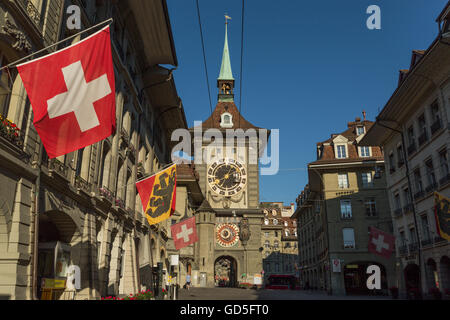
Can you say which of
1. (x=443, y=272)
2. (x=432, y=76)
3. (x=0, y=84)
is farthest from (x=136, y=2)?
(x=443, y=272)

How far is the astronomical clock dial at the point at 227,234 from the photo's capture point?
5509 centimetres

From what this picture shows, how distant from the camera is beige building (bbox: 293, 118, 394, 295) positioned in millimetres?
38562

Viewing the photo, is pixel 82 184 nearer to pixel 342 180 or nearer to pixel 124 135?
pixel 124 135

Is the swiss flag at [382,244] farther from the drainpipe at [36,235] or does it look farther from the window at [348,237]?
the window at [348,237]

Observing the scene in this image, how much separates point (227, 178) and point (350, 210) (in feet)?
72.1

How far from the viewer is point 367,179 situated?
41031mm

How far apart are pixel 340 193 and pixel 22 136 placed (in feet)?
117

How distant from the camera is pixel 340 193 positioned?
41094 millimetres

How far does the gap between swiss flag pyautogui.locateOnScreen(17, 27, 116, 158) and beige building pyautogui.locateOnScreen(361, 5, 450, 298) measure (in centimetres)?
1779

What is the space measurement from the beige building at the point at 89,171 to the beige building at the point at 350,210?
18.4m

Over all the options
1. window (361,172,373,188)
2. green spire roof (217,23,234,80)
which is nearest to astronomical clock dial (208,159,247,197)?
window (361,172,373,188)

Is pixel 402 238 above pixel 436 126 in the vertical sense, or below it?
below

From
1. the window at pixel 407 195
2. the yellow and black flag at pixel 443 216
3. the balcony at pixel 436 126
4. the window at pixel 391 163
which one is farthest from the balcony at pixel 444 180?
the window at pixel 391 163

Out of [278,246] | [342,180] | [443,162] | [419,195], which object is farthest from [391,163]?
[278,246]
